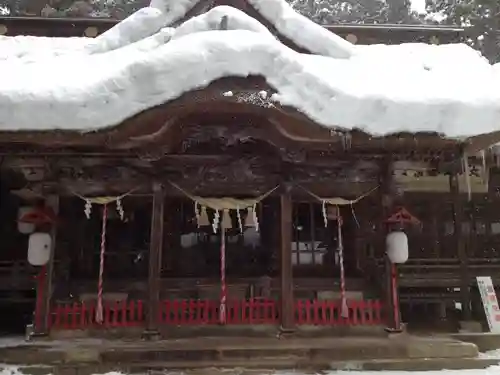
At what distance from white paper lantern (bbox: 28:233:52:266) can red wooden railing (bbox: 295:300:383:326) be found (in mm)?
4927

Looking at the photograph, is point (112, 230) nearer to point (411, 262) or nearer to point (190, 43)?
point (190, 43)

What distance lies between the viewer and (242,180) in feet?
33.3

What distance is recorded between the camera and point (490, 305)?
11680mm

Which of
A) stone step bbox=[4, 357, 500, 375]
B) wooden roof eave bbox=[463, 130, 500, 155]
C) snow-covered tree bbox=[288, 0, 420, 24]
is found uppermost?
snow-covered tree bbox=[288, 0, 420, 24]

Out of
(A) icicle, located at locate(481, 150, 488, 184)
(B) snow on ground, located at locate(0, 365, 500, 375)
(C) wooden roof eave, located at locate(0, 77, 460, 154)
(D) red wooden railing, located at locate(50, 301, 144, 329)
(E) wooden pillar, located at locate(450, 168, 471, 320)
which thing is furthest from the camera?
(E) wooden pillar, located at locate(450, 168, 471, 320)

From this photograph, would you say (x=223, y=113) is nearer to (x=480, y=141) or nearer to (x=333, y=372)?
(x=480, y=141)

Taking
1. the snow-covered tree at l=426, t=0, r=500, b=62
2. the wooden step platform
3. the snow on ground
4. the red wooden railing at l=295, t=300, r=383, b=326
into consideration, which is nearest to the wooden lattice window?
the red wooden railing at l=295, t=300, r=383, b=326

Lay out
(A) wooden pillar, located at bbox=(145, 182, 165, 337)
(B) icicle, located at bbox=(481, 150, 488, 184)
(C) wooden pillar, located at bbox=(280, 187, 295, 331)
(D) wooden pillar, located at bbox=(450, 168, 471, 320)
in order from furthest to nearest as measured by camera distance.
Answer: (D) wooden pillar, located at bbox=(450, 168, 471, 320) < (B) icicle, located at bbox=(481, 150, 488, 184) < (C) wooden pillar, located at bbox=(280, 187, 295, 331) < (A) wooden pillar, located at bbox=(145, 182, 165, 337)

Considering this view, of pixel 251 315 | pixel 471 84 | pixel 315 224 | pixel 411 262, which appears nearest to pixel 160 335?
pixel 251 315

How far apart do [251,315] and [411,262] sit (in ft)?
15.3

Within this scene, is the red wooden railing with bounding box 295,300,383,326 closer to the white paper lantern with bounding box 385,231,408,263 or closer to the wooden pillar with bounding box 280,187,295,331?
the wooden pillar with bounding box 280,187,295,331

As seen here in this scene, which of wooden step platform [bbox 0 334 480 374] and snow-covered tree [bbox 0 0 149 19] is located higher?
snow-covered tree [bbox 0 0 149 19]

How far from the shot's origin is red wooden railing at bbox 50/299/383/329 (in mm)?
9789

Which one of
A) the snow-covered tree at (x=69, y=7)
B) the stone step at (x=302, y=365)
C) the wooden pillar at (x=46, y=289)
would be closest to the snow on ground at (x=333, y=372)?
the stone step at (x=302, y=365)
